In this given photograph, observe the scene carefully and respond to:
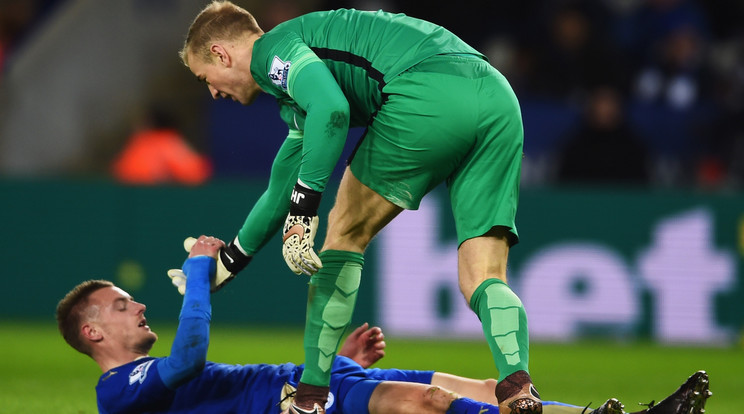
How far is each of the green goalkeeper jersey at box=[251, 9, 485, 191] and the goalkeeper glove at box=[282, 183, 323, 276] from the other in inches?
7.2

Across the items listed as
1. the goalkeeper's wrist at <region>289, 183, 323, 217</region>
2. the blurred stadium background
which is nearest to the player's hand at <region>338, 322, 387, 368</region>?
the goalkeeper's wrist at <region>289, 183, 323, 217</region>

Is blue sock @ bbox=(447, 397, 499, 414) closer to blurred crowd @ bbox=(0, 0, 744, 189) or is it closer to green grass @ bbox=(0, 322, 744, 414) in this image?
green grass @ bbox=(0, 322, 744, 414)

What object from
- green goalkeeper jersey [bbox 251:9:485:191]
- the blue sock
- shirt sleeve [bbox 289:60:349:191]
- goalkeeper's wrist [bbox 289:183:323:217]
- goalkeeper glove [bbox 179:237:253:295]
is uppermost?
green goalkeeper jersey [bbox 251:9:485:191]

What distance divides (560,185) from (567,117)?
98 centimetres

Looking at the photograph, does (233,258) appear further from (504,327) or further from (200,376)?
(504,327)

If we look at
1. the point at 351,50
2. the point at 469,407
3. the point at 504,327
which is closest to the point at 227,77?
the point at 351,50

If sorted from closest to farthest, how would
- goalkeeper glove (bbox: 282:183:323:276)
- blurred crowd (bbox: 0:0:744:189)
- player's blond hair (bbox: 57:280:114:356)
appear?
goalkeeper glove (bbox: 282:183:323:276), player's blond hair (bbox: 57:280:114:356), blurred crowd (bbox: 0:0:744:189)

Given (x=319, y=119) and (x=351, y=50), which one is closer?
(x=319, y=119)

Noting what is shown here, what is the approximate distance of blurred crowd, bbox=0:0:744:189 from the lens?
10.9 m

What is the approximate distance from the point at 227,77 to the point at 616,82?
25.7ft

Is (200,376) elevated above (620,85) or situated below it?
below

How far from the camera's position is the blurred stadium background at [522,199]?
9.70m

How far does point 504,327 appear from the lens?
4.08 m

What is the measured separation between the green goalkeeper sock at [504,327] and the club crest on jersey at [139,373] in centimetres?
143
